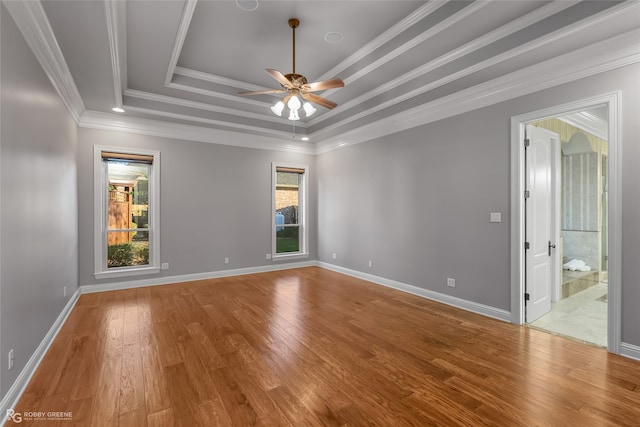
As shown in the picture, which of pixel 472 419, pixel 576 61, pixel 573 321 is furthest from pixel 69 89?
pixel 573 321

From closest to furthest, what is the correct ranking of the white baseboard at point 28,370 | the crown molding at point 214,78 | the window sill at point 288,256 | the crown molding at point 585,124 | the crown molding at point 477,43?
the white baseboard at point 28,370 < the crown molding at point 477,43 < the crown molding at point 214,78 < the crown molding at point 585,124 < the window sill at point 288,256

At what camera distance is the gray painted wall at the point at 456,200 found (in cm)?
270

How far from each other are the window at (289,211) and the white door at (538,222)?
4.40 metres

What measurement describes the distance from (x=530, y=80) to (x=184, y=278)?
588 cm

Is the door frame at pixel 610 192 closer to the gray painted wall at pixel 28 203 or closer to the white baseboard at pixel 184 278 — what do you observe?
the white baseboard at pixel 184 278

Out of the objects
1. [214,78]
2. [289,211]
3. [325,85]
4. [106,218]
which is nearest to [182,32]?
[214,78]

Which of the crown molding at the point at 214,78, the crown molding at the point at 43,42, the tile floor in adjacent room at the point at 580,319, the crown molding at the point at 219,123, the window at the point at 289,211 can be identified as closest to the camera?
the crown molding at the point at 43,42

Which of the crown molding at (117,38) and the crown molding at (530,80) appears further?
the crown molding at (530,80)

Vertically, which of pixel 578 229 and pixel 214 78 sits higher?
pixel 214 78

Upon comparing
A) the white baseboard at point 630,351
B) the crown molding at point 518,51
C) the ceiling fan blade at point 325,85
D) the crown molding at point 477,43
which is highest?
the crown molding at point 477,43

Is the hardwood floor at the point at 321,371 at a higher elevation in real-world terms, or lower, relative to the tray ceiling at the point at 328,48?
lower

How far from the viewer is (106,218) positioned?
496 centimetres

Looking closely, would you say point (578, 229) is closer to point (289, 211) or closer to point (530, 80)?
point (530, 80)

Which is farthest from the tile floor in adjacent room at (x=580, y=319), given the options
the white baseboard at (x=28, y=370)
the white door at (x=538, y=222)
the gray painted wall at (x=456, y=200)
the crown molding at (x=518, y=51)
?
the white baseboard at (x=28, y=370)
